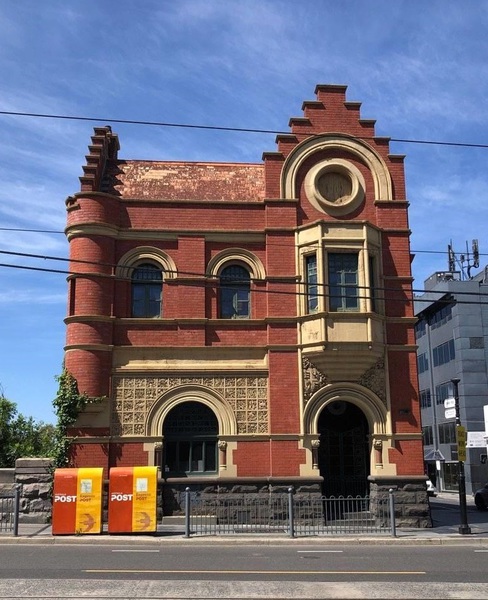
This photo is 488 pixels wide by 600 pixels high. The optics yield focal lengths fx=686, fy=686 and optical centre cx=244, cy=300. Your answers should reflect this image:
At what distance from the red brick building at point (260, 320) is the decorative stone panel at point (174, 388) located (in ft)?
0.14

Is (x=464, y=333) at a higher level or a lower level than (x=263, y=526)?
higher

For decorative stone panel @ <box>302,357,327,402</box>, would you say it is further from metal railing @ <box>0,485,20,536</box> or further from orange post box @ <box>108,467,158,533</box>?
metal railing @ <box>0,485,20,536</box>

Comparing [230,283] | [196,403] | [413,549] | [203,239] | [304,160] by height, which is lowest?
[413,549]

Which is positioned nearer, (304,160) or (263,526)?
(263,526)

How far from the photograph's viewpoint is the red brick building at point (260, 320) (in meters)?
20.1

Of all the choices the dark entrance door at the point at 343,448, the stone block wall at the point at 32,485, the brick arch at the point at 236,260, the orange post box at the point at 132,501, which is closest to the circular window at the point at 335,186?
the brick arch at the point at 236,260

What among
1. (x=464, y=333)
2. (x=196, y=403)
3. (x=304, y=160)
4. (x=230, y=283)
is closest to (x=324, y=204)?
(x=304, y=160)

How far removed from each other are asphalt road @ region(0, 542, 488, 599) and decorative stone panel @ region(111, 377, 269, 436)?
5.02 m

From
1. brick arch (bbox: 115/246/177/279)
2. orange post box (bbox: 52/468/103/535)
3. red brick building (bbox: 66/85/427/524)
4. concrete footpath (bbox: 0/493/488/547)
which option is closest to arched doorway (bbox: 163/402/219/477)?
red brick building (bbox: 66/85/427/524)

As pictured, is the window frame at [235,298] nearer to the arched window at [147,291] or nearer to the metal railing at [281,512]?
the arched window at [147,291]

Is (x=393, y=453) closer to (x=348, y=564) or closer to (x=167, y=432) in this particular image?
(x=167, y=432)

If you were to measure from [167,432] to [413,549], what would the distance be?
26.7 ft

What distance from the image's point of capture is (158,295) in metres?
21.4

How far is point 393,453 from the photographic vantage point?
66.6 ft
